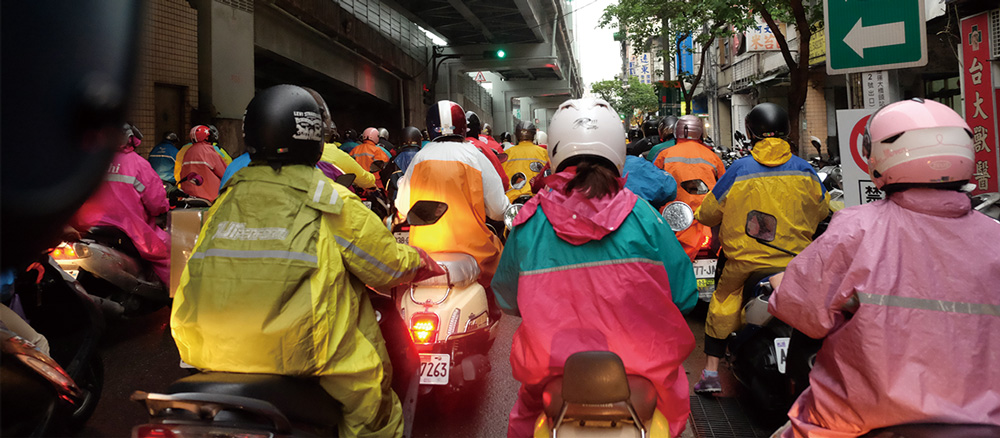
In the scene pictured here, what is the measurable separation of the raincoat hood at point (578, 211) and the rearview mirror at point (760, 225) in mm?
1431

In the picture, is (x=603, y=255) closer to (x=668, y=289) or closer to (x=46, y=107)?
(x=668, y=289)

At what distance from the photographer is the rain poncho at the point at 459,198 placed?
4.57 meters

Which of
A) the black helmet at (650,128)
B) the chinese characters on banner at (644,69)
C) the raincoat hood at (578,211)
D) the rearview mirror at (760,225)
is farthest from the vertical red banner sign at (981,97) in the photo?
the chinese characters on banner at (644,69)

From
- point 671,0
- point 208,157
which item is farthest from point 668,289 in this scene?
point 671,0

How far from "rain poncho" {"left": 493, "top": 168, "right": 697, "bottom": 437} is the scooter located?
1.31 m

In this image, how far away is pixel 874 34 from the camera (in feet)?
13.7

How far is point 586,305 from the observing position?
2404 millimetres

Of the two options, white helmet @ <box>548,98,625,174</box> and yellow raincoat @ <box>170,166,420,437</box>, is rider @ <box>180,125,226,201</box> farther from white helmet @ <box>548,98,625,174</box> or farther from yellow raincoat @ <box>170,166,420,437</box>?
white helmet @ <box>548,98,625,174</box>

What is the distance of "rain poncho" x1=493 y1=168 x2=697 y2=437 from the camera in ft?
7.82

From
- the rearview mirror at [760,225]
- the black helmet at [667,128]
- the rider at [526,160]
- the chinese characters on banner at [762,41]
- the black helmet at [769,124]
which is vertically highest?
the chinese characters on banner at [762,41]

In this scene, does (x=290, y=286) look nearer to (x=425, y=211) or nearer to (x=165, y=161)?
(x=425, y=211)

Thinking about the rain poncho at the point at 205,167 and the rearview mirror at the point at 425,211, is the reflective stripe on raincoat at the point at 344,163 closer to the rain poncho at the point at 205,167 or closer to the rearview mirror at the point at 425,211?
the rain poncho at the point at 205,167

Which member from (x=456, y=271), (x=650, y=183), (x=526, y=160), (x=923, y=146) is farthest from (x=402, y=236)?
(x=526, y=160)

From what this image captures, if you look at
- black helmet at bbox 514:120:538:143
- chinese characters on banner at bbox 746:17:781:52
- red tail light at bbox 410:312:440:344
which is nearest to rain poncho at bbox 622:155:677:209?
red tail light at bbox 410:312:440:344
